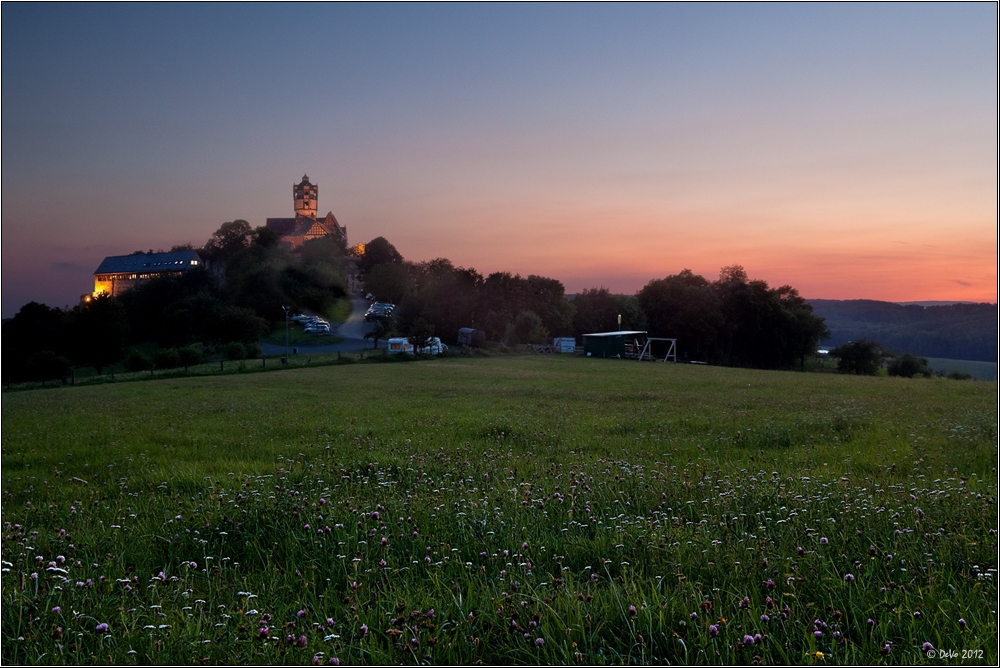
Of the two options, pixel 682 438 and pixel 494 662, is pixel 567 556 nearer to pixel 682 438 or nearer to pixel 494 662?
pixel 494 662

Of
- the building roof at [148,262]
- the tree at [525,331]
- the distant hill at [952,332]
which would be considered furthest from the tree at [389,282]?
the distant hill at [952,332]

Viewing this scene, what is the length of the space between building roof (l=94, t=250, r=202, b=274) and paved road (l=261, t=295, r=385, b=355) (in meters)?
11.6

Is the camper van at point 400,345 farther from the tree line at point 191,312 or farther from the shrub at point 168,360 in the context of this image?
the shrub at point 168,360

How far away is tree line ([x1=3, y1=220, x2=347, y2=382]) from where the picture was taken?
3600cm

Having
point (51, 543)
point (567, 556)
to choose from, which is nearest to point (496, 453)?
point (567, 556)

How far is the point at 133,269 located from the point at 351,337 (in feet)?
84.0

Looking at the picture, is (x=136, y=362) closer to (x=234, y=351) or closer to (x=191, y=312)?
(x=234, y=351)

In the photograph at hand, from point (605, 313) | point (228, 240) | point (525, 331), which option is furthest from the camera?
point (228, 240)

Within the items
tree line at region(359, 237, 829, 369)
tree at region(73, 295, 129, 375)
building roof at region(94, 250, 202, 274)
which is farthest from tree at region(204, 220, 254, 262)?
tree at region(73, 295, 129, 375)

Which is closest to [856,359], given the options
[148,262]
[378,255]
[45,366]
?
[45,366]

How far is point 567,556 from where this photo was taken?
3889mm

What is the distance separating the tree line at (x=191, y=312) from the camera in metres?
36.0

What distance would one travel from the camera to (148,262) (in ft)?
199

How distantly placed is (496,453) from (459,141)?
579 centimetres
